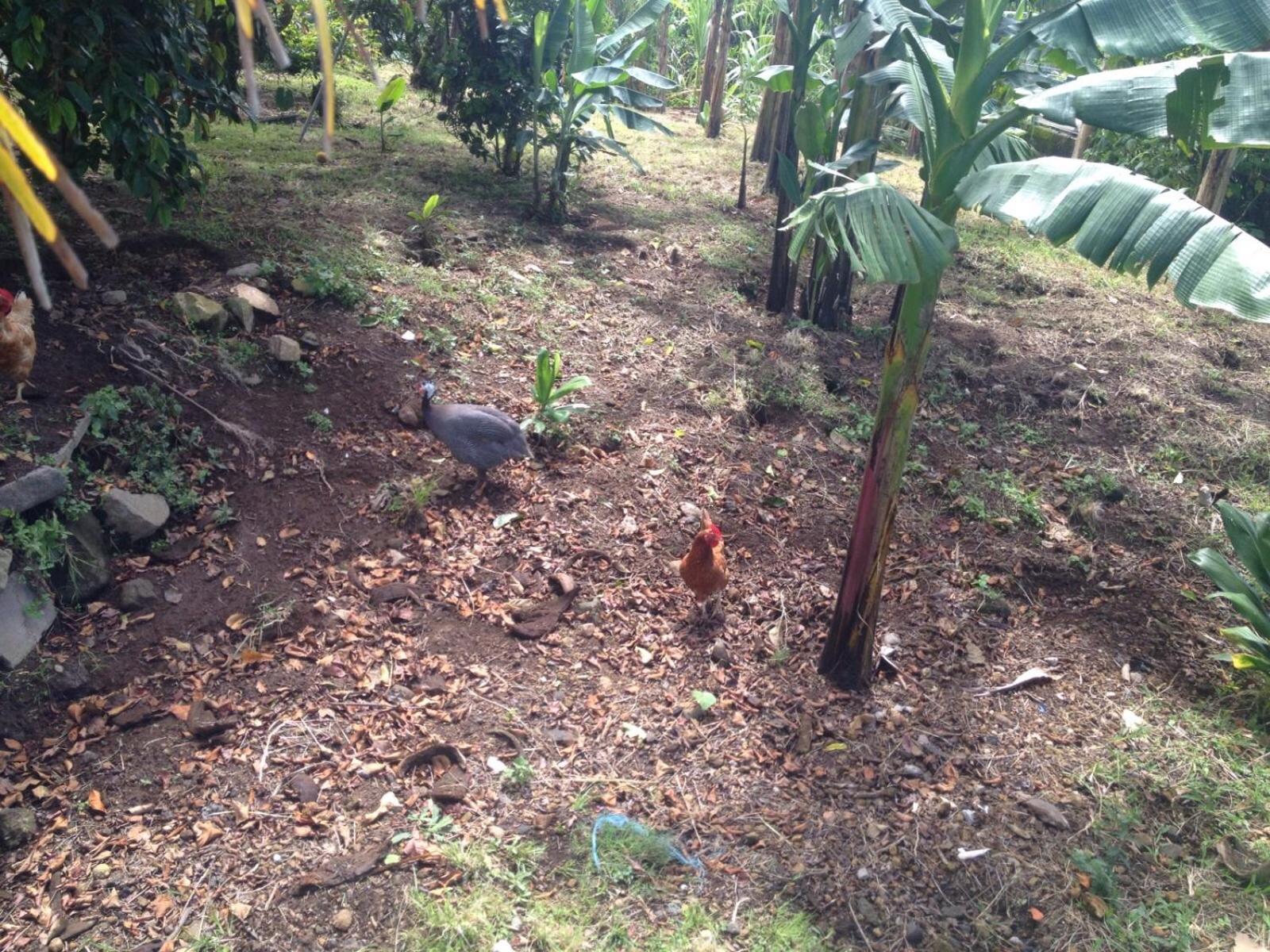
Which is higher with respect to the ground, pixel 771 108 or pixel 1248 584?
pixel 771 108

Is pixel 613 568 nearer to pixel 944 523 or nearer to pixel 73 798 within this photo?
pixel 944 523

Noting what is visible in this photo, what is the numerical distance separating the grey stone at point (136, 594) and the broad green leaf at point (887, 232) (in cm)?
290

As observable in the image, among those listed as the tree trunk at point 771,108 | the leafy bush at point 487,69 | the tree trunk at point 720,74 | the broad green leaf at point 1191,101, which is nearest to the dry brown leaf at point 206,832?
the broad green leaf at point 1191,101

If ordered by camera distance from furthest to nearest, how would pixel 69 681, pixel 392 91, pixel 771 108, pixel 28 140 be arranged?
pixel 771 108, pixel 392 91, pixel 69 681, pixel 28 140

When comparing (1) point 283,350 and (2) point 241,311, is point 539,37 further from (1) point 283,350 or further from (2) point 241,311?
(1) point 283,350

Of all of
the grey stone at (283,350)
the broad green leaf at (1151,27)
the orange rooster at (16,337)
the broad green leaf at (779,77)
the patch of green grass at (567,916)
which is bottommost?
the patch of green grass at (567,916)

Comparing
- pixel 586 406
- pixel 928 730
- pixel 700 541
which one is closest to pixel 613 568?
pixel 700 541

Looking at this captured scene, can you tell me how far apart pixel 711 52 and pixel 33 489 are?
10.9 m

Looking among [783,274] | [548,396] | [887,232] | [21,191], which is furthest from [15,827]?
[783,274]

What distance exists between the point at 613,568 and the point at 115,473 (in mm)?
2276

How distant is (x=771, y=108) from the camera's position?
912 centimetres

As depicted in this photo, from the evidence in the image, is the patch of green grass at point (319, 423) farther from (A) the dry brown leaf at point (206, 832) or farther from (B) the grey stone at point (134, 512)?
(A) the dry brown leaf at point (206, 832)

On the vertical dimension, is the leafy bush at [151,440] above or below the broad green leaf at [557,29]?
below

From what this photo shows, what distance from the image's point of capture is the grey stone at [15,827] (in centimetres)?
258
